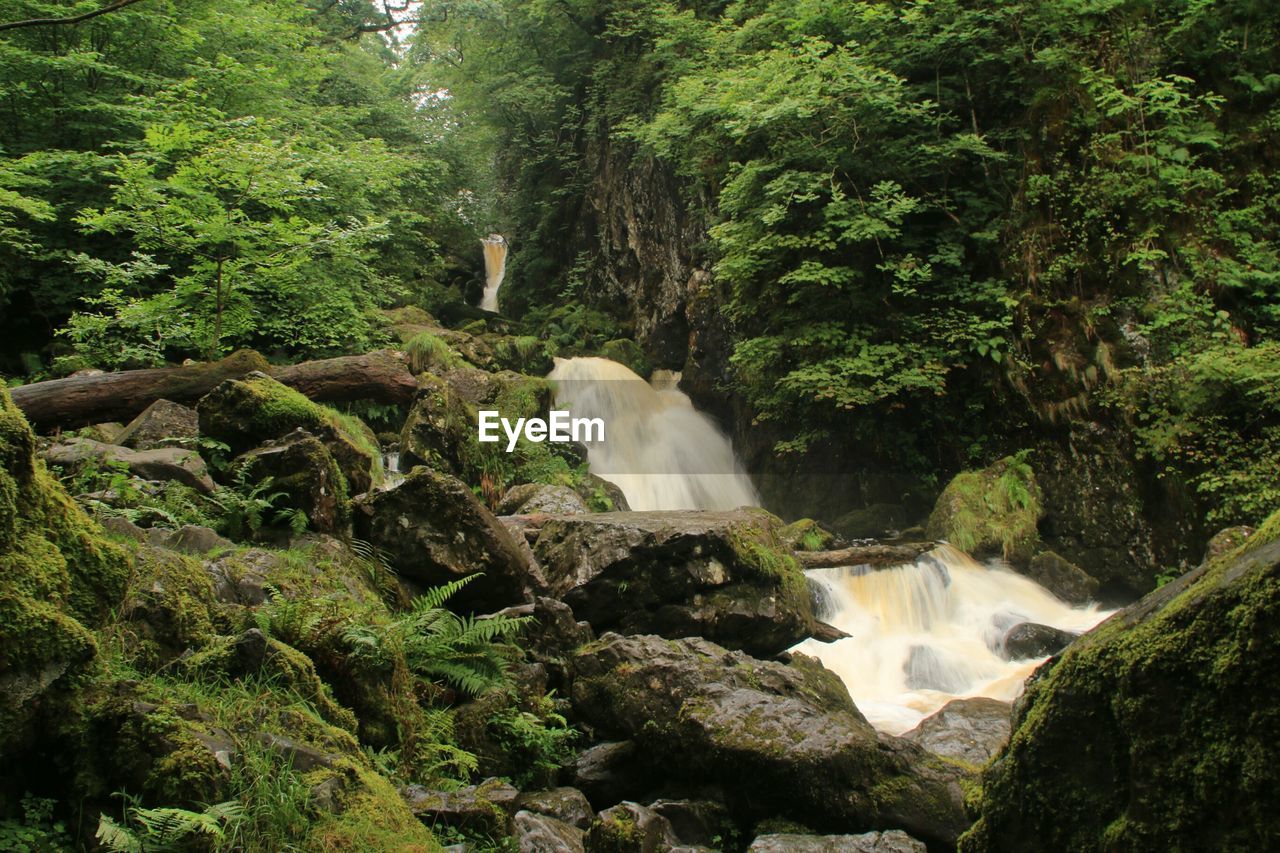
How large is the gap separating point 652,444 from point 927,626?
8.42 m

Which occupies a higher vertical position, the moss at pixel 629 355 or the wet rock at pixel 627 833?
the moss at pixel 629 355

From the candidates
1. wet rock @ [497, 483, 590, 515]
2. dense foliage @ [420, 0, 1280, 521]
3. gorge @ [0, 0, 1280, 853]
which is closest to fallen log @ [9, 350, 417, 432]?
gorge @ [0, 0, 1280, 853]

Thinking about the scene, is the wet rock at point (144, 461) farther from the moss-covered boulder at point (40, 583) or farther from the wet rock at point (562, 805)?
the wet rock at point (562, 805)

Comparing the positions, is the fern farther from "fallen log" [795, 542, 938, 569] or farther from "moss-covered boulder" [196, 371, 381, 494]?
"fallen log" [795, 542, 938, 569]

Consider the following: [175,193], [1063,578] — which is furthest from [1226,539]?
[175,193]

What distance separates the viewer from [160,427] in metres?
6.62

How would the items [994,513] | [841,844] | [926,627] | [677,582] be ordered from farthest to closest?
[994,513], [926,627], [677,582], [841,844]

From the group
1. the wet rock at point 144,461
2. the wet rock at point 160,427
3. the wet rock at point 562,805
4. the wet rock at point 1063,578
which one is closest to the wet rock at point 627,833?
the wet rock at point 562,805

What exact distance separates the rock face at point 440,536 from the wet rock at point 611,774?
1.55 m

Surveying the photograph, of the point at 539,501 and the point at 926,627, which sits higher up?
the point at 539,501

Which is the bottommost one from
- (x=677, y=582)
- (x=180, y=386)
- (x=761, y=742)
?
(x=761, y=742)

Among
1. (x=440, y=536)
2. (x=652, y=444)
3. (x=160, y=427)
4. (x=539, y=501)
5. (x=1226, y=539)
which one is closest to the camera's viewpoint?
(x=440, y=536)

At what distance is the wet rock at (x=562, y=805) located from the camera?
433cm

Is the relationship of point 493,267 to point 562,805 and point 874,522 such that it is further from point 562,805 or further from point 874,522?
point 562,805
